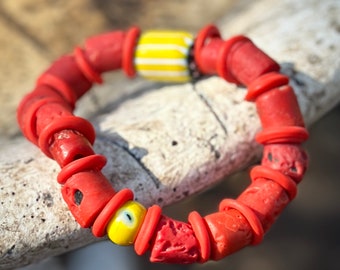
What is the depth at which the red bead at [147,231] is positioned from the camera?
1.03m

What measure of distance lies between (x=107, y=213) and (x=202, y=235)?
17 cm

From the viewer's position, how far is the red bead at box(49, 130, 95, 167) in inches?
43.0

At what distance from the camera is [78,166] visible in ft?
3.50

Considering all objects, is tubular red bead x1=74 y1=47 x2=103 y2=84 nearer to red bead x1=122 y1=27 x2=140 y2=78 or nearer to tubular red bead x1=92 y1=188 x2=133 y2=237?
red bead x1=122 y1=27 x2=140 y2=78

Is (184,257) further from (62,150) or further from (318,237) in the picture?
(318,237)

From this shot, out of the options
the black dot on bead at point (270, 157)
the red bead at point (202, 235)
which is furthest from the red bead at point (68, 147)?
the black dot on bead at point (270, 157)

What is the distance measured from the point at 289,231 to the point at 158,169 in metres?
0.85

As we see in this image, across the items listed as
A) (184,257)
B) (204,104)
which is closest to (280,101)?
(204,104)

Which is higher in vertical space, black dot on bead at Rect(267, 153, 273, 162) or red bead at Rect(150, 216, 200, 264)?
black dot on bead at Rect(267, 153, 273, 162)

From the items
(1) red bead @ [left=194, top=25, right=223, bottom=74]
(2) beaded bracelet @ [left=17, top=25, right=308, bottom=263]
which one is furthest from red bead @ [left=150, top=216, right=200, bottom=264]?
(1) red bead @ [left=194, top=25, right=223, bottom=74]

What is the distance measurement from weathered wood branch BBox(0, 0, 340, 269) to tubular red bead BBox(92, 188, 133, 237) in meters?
0.09

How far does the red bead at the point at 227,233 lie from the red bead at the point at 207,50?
405 millimetres

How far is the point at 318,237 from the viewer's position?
74.0 inches

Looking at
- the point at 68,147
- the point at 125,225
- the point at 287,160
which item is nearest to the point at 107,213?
the point at 125,225
